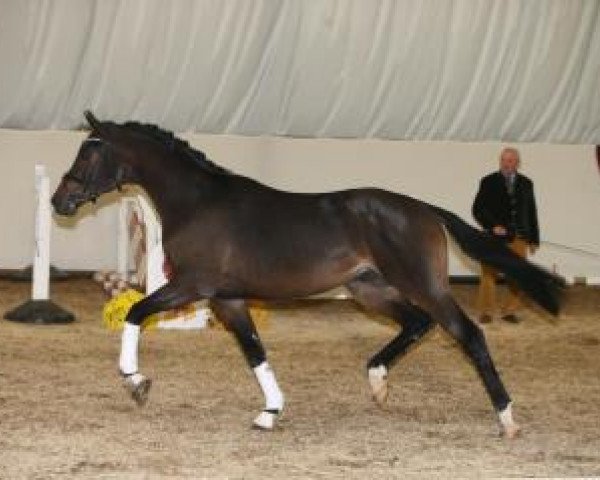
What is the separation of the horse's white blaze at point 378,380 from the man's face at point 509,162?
482cm

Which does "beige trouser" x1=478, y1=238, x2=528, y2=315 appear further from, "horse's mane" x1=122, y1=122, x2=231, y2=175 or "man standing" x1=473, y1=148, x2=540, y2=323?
"horse's mane" x1=122, y1=122, x2=231, y2=175

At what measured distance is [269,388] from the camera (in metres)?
6.72

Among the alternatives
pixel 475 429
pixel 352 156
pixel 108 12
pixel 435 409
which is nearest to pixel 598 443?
pixel 475 429

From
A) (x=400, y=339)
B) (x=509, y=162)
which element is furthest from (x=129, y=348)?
(x=509, y=162)

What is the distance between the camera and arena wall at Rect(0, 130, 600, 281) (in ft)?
45.3

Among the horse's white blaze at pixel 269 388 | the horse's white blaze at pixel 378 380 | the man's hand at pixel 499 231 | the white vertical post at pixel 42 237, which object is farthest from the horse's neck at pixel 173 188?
the man's hand at pixel 499 231

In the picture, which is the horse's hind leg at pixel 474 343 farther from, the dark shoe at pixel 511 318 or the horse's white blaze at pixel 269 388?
the dark shoe at pixel 511 318

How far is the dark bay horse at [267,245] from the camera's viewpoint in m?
6.66

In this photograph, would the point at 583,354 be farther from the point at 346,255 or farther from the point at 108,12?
→ the point at 108,12

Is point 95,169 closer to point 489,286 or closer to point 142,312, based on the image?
point 142,312

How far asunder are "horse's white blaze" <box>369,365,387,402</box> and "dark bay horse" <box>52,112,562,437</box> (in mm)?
462

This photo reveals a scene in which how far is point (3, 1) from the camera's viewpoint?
11.7 m

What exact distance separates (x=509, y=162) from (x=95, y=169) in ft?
18.4

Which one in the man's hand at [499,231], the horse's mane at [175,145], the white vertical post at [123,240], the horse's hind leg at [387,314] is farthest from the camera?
the white vertical post at [123,240]
